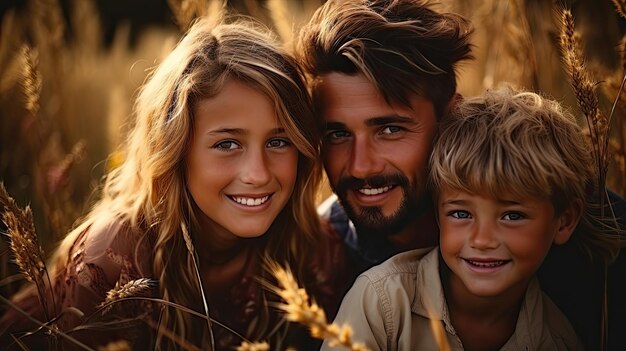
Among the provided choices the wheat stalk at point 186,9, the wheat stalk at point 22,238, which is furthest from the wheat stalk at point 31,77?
the wheat stalk at point 186,9

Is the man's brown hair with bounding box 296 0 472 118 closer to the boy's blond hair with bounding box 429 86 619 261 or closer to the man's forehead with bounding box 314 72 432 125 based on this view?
the man's forehead with bounding box 314 72 432 125

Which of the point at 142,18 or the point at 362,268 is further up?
the point at 142,18

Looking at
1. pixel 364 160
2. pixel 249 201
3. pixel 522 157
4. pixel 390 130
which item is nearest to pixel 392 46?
pixel 390 130

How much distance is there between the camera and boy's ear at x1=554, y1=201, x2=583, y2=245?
6.93ft

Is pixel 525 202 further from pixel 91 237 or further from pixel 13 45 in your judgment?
pixel 13 45

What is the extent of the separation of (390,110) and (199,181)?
73 cm

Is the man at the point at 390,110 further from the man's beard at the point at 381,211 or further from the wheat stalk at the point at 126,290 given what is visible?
the wheat stalk at the point at 126,290

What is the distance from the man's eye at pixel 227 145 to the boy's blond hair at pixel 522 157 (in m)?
0.69

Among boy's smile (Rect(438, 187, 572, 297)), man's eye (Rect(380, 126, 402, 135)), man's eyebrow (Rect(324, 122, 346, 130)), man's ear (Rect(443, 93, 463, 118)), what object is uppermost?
man's ear (Rect(443, 93, 463, 118))

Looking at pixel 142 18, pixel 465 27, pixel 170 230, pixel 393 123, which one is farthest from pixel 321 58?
pixel 142 18

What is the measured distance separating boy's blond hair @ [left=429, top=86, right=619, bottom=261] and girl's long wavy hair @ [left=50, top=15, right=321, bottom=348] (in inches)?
21.3

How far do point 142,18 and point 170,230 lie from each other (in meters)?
8.50

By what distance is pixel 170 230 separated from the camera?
2361 millimetres

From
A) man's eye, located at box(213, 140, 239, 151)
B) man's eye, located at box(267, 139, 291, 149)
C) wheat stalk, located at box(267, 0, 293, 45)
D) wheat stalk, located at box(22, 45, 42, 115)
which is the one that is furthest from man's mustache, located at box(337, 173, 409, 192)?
wheat stalk, located at box(22, 45, 42, 115)
